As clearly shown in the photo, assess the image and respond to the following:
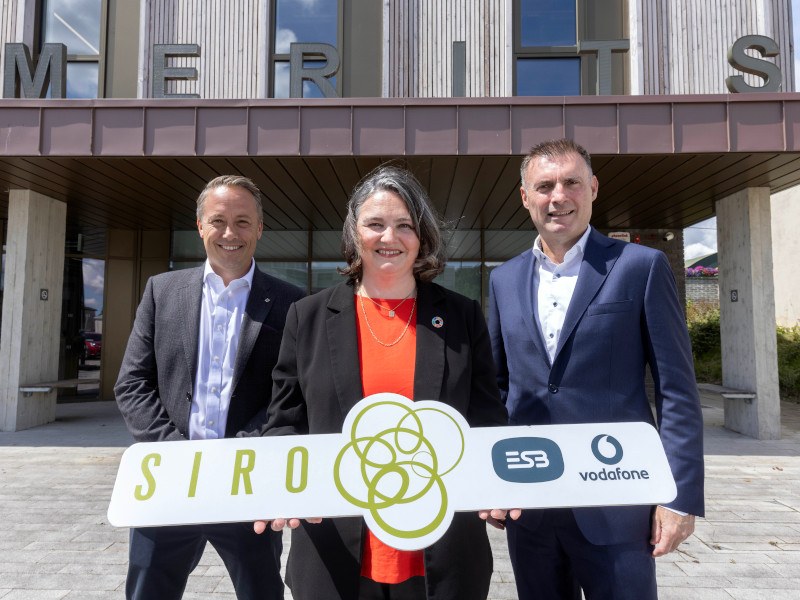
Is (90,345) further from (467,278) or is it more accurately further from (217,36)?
(467,278)

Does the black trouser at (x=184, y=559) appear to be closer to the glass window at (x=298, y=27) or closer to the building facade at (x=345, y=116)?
the building facade at (x=345, y=116)

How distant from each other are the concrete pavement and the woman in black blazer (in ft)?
5.79

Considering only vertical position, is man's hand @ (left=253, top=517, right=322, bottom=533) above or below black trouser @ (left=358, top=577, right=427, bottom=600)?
above

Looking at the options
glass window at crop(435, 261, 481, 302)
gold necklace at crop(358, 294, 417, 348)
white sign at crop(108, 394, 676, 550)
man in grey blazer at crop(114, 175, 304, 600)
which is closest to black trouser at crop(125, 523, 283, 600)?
man in grey blazer at crop(114, 175, 304, 600)

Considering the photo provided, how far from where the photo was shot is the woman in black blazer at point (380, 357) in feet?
5.59

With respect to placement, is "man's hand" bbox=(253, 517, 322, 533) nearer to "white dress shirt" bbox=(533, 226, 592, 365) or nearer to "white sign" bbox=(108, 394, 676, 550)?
"white sign" bbox=(108, 394, 676, 550)

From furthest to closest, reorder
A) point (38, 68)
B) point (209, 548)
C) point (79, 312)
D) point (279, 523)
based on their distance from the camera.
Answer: point (79, 312), point (38, 68), point (209, 548), point (279, 523)

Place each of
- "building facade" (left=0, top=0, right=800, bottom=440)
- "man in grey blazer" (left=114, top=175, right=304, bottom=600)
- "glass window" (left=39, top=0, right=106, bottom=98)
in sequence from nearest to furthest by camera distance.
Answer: "man in grey blazer" (left=114, top=175, right=304, bottom=600) → "building facade" (left=0, top=0, right=800, bottom=440) → "glass window" (left=39, top=0, right=106, bottom=98)

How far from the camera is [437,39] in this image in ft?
27.5

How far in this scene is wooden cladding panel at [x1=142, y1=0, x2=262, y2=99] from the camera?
852 cm

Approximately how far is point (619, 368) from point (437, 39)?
7.81m

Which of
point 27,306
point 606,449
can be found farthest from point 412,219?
point 27,306

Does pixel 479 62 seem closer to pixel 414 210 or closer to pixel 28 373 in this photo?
pixel 414 210

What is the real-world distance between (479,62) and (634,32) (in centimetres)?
238
